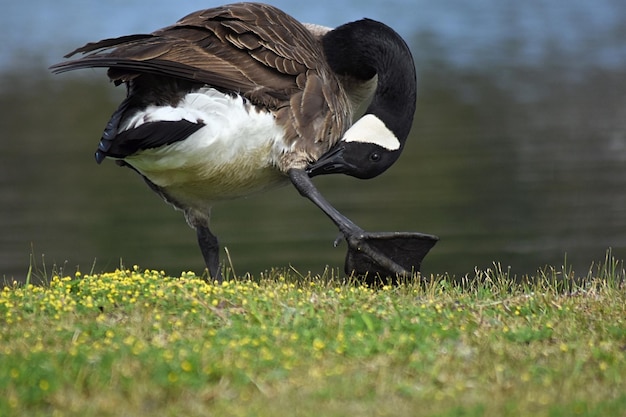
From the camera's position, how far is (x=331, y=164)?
8.44 m

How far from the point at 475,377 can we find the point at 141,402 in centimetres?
168

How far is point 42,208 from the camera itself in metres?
18.8

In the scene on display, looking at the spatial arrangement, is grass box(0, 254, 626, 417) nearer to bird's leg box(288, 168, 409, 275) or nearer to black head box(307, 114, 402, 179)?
bird's leg box(288, 168, 409, 275)

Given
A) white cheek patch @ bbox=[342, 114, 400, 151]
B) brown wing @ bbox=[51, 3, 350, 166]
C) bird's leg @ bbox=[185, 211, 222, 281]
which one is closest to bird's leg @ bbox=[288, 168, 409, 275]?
brown wing @ bbox=[51, 3, 350, 166]

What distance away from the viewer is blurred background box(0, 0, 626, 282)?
48.8 feet

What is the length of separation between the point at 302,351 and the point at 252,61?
10.5ft

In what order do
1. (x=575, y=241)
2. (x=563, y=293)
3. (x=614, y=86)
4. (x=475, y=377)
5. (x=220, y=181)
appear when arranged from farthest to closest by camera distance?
(x=614, y=86), (x=575, y=241), (x=220, y=181), (x=563, y=293), (x=475, y=377)

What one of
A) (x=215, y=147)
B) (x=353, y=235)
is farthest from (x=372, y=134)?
(x=215, y=147)

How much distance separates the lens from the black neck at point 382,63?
342 inches

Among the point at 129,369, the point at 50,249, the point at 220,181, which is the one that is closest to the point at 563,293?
the point at 220,181

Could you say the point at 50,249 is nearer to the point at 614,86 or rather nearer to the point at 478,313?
the point at 478,313

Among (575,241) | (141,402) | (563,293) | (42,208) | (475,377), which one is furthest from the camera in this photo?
(42,208)

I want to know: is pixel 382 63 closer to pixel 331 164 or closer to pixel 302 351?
pixel 331 164

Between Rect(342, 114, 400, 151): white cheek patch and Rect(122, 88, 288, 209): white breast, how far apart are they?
621 mm
